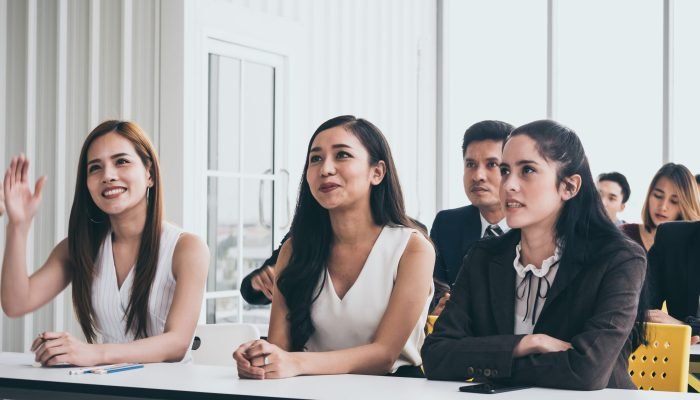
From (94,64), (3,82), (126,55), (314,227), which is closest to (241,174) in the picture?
(126,55)

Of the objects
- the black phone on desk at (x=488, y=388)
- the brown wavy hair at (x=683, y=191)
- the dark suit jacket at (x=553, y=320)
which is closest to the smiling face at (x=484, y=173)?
the dark suit jacket at (x=553, y=320)

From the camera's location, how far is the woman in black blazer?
6.93ft

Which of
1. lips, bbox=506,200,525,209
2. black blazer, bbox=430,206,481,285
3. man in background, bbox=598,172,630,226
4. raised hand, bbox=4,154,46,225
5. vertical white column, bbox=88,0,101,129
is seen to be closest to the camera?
lips, bbox=506,200,525,209

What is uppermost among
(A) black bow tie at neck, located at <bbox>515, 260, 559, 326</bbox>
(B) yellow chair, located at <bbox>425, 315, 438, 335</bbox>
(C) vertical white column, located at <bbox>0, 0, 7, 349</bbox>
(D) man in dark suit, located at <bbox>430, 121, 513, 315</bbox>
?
(C) vertical white column, located at <bbox>0, 0, 7, 349</bbox>

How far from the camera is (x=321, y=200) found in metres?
2.59

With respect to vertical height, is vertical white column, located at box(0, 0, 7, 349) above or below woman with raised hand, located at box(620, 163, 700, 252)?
above

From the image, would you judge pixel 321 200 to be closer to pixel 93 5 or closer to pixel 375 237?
pixel 375 237

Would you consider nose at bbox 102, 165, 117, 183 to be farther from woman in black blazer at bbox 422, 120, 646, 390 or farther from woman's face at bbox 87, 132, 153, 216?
woman in black blazer at bbox 422, 120, 646, 390

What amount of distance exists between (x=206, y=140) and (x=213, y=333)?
2.31 metres

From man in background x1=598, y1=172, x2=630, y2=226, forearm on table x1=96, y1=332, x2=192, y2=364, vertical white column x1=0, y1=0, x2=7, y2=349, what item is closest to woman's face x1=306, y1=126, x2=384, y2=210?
forearm on table x1=96, y1=332, x2=192, y2=364

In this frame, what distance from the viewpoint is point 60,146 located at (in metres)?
4.29

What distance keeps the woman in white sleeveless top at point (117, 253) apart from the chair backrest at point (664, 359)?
1344mm

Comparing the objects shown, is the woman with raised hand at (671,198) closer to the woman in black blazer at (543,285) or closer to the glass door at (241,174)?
the glass door at (241,174)

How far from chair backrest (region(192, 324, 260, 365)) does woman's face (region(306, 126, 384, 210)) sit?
0.65 m
